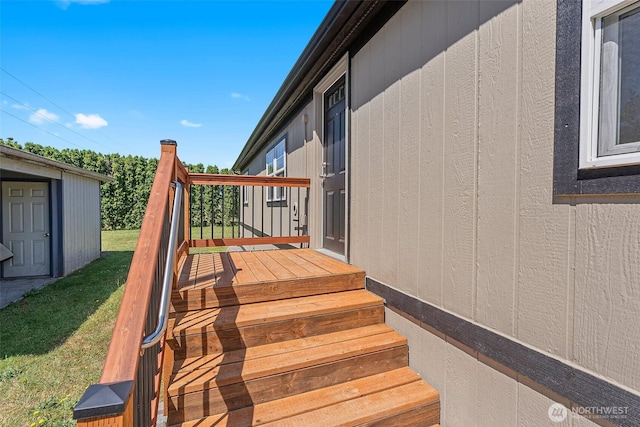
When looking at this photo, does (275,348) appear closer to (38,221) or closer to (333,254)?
(333,254)

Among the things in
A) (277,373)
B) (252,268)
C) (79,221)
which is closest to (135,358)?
(277,373)

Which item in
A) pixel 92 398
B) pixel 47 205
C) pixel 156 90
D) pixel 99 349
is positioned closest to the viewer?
pixel 92 398

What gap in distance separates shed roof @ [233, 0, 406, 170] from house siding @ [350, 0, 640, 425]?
0.29 meters

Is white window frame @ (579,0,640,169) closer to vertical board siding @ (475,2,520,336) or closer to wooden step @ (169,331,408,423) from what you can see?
vertical board siding @ (475,2,520,336)

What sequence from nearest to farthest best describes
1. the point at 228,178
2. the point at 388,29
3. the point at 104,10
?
the point at 388,29, the point at 228,178, the point at 104,10

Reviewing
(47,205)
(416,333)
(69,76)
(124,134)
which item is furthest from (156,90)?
(416,333)

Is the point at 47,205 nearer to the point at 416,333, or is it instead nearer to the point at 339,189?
the point at 339,189

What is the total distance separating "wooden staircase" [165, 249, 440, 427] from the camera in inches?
66.4

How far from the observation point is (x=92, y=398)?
745 millimetres

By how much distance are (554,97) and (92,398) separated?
1.92 meters

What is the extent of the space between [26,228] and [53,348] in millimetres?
5025

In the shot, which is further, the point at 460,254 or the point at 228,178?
the point at 228,178

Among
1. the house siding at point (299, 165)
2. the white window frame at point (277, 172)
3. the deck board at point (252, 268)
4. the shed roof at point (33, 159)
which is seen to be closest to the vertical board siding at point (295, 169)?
the house siding at point (299, 165)

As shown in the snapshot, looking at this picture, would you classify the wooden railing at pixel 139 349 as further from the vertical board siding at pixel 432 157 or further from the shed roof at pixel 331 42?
the shed roof at pixel 331 42
